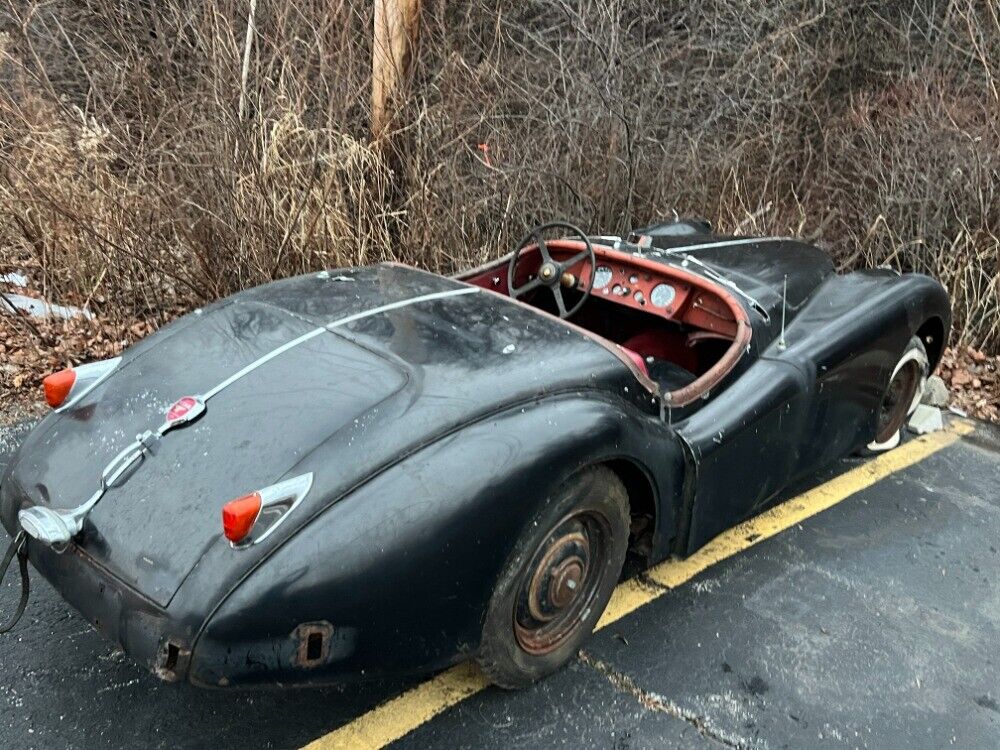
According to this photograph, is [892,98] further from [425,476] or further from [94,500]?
[94,500]

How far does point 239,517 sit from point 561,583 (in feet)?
3.29

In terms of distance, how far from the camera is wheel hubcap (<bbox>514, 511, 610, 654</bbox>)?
2467mm

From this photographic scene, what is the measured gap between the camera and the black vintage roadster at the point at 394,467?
2.03 metres

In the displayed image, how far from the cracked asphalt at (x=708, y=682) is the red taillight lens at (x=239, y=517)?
750mm

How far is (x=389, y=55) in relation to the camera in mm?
6367

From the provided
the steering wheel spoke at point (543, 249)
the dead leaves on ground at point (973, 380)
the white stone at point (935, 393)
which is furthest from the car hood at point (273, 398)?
the dead leaves on ground at point (973, 380)

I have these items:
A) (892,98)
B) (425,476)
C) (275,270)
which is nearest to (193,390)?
(425,476)

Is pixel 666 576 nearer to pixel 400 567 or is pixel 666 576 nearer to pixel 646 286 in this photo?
pixel 646 286

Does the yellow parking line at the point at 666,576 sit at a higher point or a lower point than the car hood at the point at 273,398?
lower

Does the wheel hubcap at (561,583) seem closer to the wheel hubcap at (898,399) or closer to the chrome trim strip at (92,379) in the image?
the chrome trim strip at (92,379)

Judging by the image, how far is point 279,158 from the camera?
17.4ft

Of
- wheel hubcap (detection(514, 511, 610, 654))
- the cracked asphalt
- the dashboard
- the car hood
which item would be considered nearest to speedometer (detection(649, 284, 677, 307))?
the dashboard

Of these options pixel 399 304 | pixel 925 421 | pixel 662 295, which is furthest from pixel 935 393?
pixel 399 304

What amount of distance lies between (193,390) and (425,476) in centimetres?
81
